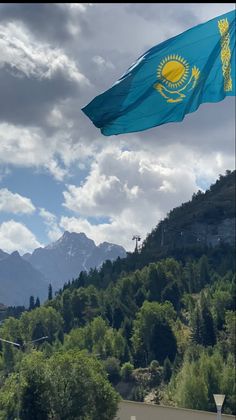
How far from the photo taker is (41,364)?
2473 inches

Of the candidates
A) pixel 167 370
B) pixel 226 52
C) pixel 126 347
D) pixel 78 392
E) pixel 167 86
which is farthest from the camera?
pixel 126 347

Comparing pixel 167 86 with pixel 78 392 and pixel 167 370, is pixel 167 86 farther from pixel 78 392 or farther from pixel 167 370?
pixel 167 370

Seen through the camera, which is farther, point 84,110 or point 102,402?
point 102,402

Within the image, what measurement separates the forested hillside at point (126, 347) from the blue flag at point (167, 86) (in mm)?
37954

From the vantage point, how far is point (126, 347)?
132500mm

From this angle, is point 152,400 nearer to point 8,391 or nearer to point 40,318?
point 8,391

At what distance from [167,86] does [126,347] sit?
121 meters

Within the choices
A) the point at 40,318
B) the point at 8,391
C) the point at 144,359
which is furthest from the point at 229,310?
the point at 8,391

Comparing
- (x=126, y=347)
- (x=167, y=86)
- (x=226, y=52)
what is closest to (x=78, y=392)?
(x=167, y=86)

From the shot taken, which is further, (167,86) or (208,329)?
(208,329)

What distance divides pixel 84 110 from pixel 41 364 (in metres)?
50.5

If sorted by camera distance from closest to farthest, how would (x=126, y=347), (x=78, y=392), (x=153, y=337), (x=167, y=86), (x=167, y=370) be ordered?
(x=167, y=86), (x=78, y=392), (x=167, y=370), (x=153, y=337), (x=126, y=347)

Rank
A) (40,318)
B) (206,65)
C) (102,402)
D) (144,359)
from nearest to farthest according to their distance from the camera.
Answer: (206,65) → (102,402) → (144,359) → (40,318)

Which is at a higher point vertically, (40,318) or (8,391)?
(40,318)
